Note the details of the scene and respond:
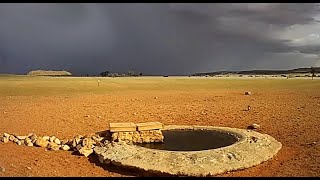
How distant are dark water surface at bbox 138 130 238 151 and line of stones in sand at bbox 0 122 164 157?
454 millimetres

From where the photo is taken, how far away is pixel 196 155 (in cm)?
1105

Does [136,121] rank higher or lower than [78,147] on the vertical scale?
higher

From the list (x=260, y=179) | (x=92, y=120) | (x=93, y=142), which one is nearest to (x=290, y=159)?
(x=260, y=179)

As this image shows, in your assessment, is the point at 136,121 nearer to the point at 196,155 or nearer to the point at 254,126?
the point at 254,126

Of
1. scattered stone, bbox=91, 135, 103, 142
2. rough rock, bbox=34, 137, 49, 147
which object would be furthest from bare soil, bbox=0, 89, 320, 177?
scattered stone, bbox=91, 135, 103, 142

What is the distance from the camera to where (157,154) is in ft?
36.9

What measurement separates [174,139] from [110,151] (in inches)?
130

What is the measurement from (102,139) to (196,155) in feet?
14.4

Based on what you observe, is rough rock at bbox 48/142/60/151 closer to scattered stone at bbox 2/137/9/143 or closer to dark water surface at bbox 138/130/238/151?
scattered stone at bbox 2/137/9/143

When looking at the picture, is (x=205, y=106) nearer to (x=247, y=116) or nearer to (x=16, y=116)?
(x=247, y=116)

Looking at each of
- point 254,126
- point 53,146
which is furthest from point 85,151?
point 254,126

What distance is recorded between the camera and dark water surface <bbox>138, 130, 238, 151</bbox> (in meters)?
13.0

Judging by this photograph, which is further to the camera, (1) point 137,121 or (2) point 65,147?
(1) point 137,121

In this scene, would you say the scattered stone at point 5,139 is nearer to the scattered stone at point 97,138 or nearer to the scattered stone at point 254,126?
the scattered stone at point 97,138
